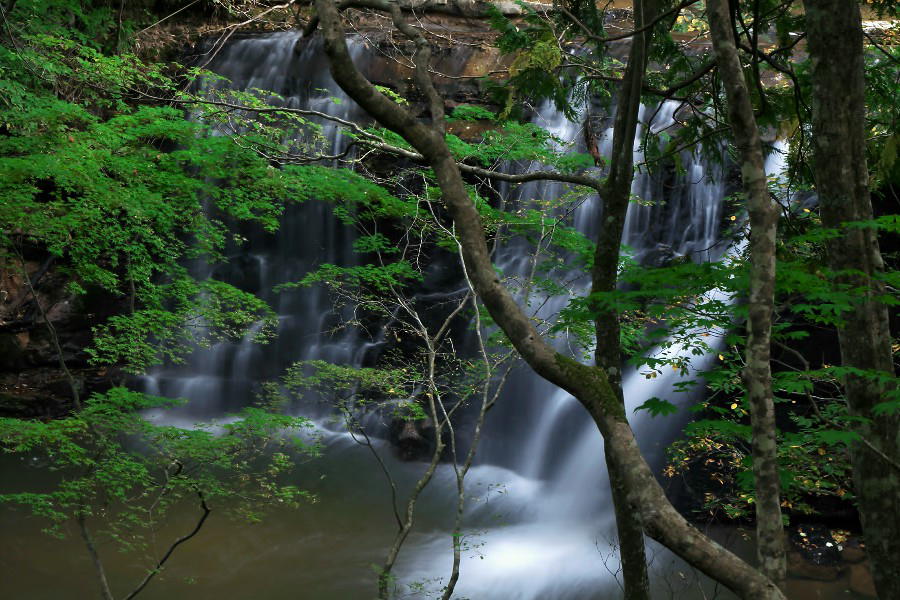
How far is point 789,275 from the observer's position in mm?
3332

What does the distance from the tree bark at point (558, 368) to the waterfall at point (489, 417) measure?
4.57 metres

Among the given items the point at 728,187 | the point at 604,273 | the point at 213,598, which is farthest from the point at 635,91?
the point at 728,187

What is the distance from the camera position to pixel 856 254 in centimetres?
358

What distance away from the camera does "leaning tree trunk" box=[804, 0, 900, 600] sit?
3.50m

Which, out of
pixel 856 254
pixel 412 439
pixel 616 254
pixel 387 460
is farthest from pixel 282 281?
pixel 856 254

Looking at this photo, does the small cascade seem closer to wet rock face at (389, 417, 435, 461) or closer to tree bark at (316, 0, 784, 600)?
wet rock face at (389, 417, 435, 461)

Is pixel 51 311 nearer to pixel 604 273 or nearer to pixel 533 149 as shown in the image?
pixel 533 149

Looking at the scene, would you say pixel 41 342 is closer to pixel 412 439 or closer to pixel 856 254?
pixel 412 439

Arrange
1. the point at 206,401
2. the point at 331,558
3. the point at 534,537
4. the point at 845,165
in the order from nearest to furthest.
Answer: the point at 845,165
the point at 331,558
the point at 534,537
the point at 206,401

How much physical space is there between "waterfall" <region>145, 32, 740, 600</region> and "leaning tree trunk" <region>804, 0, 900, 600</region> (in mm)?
3011

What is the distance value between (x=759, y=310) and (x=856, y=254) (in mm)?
1119

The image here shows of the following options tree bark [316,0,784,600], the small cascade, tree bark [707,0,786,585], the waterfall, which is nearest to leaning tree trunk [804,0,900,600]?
tree bark [707,0,786,585]

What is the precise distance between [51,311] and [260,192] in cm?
732

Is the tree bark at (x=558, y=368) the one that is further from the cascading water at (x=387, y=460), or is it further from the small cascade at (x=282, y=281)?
the small cascade at (x=282, y=281)
